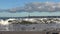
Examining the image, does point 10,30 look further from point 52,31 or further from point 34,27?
point 52,31

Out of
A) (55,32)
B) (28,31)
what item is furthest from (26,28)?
(55,32)

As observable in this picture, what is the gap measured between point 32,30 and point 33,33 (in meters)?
0.34

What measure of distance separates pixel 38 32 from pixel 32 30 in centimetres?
69

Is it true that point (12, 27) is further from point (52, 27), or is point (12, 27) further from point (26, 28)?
point (52, 27)

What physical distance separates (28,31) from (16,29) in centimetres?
132

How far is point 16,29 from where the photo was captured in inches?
713

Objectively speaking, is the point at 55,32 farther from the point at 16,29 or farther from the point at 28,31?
the point at 16,29

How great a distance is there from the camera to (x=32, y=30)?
706 inches

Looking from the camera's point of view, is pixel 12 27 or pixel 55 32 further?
pixel 12 27

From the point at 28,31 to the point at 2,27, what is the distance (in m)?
2.95

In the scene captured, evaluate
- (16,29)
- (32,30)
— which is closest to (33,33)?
(32,30)

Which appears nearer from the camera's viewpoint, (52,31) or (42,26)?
(52,31)

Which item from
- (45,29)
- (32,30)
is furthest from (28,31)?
(45,29)

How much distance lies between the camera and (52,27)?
60.5 ft
